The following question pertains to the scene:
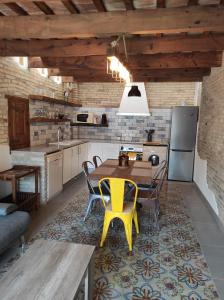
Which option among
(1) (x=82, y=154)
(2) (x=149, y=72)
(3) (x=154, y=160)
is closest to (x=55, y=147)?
(1) (x=82, y=154)

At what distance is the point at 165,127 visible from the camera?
6695 millimetres

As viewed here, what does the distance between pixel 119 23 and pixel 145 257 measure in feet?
8.49

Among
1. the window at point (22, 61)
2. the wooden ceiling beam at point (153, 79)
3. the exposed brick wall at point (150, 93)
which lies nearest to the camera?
the window at point (22, 61)

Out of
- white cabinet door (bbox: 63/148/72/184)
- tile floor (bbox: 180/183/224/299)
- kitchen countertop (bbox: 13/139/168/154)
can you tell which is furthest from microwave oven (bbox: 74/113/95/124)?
tile floor (bbox: 180/183/224/299)

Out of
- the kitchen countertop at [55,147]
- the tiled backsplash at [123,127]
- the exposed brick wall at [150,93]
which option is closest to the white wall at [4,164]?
the kitchen countertop at [55,147]

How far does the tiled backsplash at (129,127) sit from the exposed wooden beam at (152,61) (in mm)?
2453

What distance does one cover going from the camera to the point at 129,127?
689cm

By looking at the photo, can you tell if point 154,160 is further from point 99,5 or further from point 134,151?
point 99,5

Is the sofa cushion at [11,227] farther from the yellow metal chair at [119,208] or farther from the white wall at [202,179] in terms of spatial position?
the white wall at [202,179]

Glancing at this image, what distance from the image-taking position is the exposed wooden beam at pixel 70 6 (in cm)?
242

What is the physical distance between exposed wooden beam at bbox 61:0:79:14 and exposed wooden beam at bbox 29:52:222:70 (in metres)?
1.72

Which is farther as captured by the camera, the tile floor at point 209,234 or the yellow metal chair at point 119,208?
the yellow metal chair at point 119,208

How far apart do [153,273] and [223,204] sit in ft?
5.27

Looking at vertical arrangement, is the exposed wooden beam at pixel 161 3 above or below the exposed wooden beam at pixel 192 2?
below
